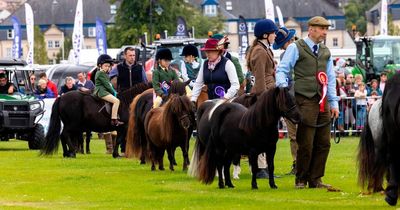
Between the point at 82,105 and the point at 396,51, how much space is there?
2949cm

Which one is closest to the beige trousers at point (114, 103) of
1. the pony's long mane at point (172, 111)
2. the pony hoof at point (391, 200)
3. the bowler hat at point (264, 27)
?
the pony's long mane at point (172, 111)

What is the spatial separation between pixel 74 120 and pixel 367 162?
1204 centimetres

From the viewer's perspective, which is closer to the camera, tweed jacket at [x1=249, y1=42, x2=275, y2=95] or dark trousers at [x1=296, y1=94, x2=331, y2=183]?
dark trousers at [x1=296, y1=94, x2=331, y2=183]

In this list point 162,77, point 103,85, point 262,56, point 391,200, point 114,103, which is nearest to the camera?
point 391,200

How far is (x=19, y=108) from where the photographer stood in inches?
1252

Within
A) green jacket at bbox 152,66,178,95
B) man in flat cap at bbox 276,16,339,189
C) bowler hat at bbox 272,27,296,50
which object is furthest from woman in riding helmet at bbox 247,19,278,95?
green jacket at bbox 152,66,178,95

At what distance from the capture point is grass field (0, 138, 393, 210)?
54.3 ft

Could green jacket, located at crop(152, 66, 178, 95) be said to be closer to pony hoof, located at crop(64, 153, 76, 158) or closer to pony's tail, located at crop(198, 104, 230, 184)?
pony hoof, located at crop(64, 153, 76, 158)

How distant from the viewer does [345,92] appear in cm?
3706

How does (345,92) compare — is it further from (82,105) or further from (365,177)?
(365,177)

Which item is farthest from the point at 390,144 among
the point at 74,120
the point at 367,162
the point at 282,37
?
the point at 74,120

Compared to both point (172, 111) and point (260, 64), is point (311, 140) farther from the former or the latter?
point (172, 111)

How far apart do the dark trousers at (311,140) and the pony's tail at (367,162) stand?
1220 millimetres

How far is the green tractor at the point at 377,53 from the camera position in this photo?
5384cm
